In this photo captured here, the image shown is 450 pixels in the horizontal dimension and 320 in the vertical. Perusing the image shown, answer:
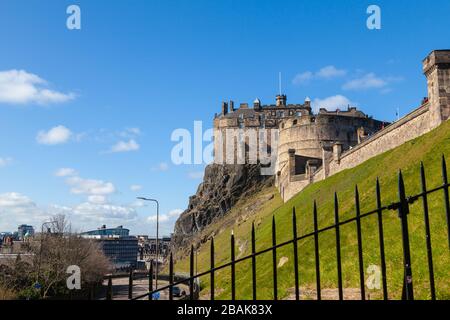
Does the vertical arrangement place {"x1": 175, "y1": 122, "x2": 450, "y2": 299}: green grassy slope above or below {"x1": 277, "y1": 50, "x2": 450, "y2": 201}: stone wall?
below

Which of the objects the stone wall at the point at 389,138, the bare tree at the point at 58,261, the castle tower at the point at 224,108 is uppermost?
the castle tower at the point at 224,108

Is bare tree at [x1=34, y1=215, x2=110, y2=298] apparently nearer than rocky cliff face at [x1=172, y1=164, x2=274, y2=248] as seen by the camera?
Yes

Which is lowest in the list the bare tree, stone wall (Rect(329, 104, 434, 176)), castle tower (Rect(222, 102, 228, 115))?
the bare tree

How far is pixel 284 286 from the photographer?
71.5ft

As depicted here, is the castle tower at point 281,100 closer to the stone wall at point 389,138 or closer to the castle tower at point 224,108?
the castle tower at point 224,108

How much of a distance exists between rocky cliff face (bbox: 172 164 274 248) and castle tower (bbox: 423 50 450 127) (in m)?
63.5

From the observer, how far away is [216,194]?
10206 centimetres

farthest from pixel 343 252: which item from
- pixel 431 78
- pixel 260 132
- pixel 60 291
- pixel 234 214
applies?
pixel 260 132

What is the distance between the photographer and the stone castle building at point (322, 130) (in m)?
30.3

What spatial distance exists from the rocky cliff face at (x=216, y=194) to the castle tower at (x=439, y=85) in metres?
63.5

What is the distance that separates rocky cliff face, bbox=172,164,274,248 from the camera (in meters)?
96.8

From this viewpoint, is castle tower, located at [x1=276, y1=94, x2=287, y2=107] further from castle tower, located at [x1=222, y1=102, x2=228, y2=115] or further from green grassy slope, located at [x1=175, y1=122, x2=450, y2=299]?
green grassy slope, located at [x1=175, y1=122, x2=450, y2=299]

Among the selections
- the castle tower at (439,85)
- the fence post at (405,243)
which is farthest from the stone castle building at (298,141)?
the fence post at (405,243)

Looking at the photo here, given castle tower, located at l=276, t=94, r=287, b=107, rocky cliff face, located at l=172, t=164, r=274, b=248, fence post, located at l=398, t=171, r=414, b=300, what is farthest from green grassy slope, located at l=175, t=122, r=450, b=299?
castle tower, located at l=276, t=94, r=287, b=107
